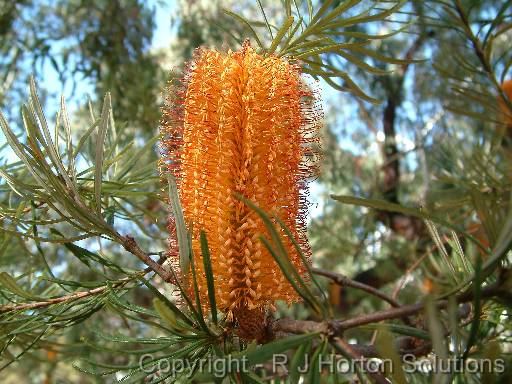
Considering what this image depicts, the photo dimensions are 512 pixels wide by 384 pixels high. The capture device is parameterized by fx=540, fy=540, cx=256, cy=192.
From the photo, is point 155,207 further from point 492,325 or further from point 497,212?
point 497,212

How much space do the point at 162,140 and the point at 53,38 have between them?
1834 mm

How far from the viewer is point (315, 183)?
2.90m

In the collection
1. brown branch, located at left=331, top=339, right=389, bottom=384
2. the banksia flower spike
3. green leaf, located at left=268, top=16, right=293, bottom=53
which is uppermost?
green leaf, located at left=268, top=16, right=293, bottom=53

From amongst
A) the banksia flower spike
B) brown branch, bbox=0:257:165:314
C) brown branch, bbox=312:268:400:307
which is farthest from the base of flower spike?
brown branch, bbox=312:268:400:307

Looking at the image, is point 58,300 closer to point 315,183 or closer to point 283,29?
point 283,29

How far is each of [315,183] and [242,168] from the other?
2298 mm

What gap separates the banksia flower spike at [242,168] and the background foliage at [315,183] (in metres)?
0.05

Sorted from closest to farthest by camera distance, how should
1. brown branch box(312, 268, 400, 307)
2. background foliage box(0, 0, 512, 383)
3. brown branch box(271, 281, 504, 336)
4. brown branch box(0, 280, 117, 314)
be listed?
brown branch box(271, 281, 504, 336), background foliage box(0, 0, 512, 383), brown branch box(0, 280, 117, 314), brown branch box(312, 268, 400, 307)

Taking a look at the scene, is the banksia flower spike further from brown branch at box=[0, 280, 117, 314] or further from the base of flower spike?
brown branch at box=[0, 280, 117, 314]

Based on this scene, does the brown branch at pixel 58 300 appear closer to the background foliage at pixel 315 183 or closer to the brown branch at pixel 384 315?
the background foliage at pixel 315 183

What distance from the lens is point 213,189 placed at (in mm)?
646

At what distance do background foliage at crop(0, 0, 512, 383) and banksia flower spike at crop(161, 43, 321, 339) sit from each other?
0.05 meters

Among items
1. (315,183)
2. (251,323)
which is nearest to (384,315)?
(251,323)

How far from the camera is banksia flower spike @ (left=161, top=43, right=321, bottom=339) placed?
0.61 meters
